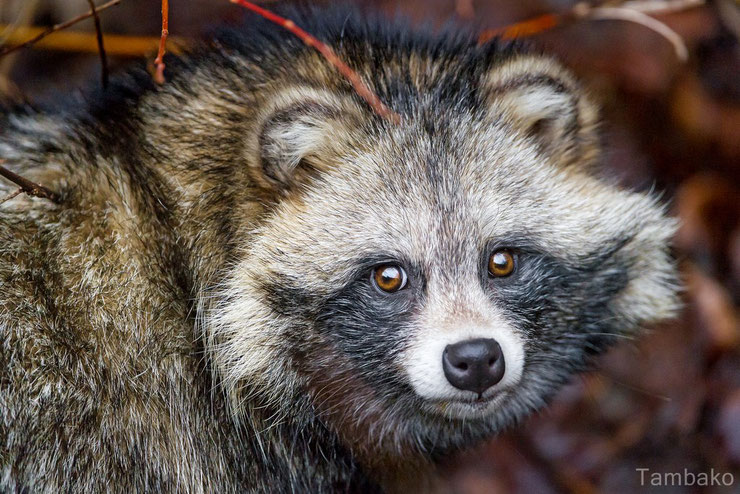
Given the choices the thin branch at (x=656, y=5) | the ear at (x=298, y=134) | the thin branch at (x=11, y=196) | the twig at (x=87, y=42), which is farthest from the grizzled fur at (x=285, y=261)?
the twig at (x=87, y=42)

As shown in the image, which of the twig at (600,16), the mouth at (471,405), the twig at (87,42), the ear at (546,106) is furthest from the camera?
the twig at (87,42)

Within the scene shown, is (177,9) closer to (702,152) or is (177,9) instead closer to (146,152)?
(146,152)

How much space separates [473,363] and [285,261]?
0.99 m

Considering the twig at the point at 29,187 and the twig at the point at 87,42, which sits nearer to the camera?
the twig at the point at 29,187

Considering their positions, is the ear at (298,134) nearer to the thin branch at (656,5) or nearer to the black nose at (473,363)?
the black nose at (473,363)

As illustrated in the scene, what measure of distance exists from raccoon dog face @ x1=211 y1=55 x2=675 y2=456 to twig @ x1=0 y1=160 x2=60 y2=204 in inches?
35.0

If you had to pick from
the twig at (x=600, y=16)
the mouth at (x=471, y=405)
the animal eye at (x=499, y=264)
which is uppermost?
the twig at (x=600, y=16)

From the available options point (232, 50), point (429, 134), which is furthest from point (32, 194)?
point (429, 134)

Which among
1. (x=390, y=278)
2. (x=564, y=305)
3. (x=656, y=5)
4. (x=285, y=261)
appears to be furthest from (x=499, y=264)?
(x=656, y=5)

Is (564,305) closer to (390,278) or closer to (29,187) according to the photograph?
(390,278)

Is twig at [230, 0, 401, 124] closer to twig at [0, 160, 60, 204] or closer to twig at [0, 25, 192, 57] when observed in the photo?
twig at [0, 160, 60, 204]

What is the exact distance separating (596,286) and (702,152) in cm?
295

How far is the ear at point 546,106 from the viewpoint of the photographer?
396cm

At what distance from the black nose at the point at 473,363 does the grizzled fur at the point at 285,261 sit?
69 mm
